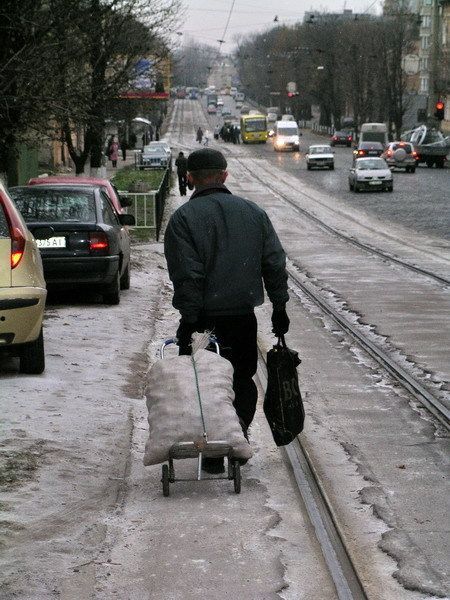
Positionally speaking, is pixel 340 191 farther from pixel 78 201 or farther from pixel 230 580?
pixel 230 580

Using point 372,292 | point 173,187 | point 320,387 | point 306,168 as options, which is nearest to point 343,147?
point 306,168

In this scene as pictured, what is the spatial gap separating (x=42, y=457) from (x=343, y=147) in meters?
94.9

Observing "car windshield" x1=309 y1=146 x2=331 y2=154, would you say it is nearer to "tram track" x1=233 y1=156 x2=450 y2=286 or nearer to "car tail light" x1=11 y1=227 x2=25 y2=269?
"tram track" x1=233 y1=156 x2=450 y2=286

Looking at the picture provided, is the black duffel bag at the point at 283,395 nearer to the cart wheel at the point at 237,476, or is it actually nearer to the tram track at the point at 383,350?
the cart wheel at the point at 237,476

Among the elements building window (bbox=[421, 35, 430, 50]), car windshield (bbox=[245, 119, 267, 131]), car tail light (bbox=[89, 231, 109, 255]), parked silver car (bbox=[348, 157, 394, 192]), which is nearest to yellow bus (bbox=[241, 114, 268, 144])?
car windshield (bbox=[245, 119, 267, 131])

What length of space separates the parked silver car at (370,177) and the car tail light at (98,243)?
34873mm

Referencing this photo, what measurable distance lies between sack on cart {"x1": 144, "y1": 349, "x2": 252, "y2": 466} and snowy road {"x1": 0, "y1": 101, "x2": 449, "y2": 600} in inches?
13.4

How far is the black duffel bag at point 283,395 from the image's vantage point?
23.2ft

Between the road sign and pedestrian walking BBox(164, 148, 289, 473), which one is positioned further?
the road sign

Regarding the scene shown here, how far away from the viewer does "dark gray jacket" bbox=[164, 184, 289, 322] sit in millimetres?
6777

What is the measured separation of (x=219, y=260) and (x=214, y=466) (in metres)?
1.11

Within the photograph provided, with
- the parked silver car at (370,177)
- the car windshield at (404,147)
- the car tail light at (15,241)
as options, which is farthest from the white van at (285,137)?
the car tail light at (15,241)

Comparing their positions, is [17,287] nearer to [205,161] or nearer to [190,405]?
[205,161]

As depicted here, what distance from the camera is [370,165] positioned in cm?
4969
